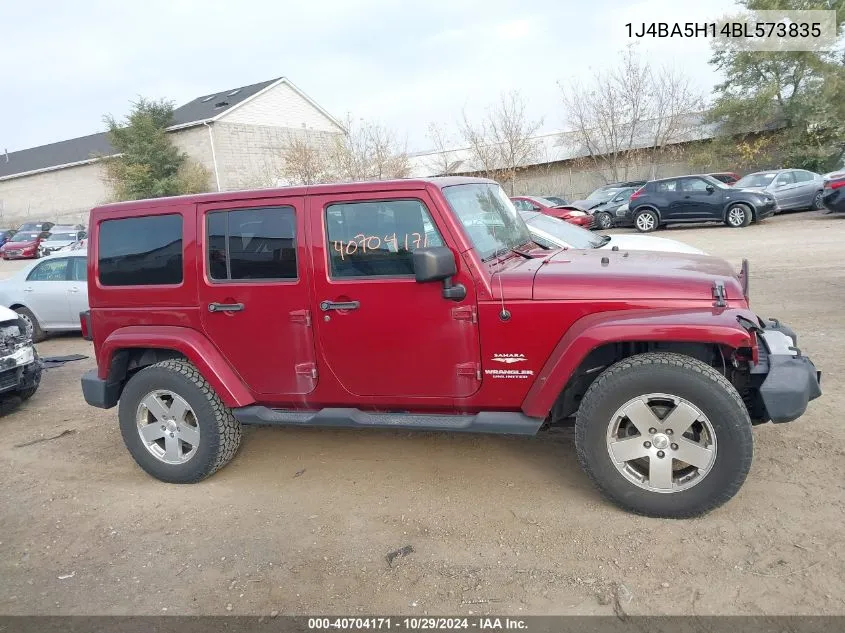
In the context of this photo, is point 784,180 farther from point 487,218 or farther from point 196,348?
point 196,348

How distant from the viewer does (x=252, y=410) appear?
14.3ft

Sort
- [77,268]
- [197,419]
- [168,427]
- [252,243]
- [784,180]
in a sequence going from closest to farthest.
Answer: [252,243], [197,419], [168,427], [77,268], [784,180]

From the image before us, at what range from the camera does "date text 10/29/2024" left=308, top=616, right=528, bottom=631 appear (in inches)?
Result: 114

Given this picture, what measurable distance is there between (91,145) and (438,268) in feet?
164

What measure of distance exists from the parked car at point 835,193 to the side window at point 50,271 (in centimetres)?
1729

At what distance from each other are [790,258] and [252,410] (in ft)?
36.0

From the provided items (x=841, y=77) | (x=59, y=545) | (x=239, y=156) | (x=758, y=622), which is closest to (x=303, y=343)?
(x=59, y=545)

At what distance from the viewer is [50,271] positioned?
10.2m

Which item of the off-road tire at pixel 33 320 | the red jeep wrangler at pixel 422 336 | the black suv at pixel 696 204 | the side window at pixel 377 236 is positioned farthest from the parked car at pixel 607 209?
the side window at pixel 377 236

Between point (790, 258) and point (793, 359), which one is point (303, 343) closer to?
point (793, 359)

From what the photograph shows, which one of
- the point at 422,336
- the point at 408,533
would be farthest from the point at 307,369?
the point at 408,533

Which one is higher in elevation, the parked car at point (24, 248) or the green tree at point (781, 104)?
the green tree at point (781, 104)

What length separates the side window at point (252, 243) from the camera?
409cm

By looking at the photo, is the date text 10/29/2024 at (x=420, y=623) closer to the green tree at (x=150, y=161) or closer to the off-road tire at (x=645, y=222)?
the off-road tire at (x=645, y=222)
